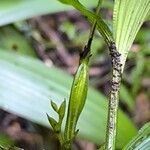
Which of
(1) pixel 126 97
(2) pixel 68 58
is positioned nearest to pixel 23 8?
(1) pixel 126 97

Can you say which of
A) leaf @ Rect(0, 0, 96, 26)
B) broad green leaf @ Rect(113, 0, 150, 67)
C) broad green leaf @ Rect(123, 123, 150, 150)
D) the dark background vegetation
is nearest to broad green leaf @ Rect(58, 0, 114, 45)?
broad green leaf @ Rect(113, 0, 150, 67)

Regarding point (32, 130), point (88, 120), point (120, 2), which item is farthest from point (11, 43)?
point (120, 2)

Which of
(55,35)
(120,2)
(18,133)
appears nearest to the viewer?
(120,2)

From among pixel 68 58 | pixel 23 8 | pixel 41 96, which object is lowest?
pixel 68 58

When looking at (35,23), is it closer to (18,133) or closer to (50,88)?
(18,133)

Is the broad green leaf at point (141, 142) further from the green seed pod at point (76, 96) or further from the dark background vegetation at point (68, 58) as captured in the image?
the dark background vegetation at point (68, 58)

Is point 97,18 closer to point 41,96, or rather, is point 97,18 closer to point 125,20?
point 125,20
